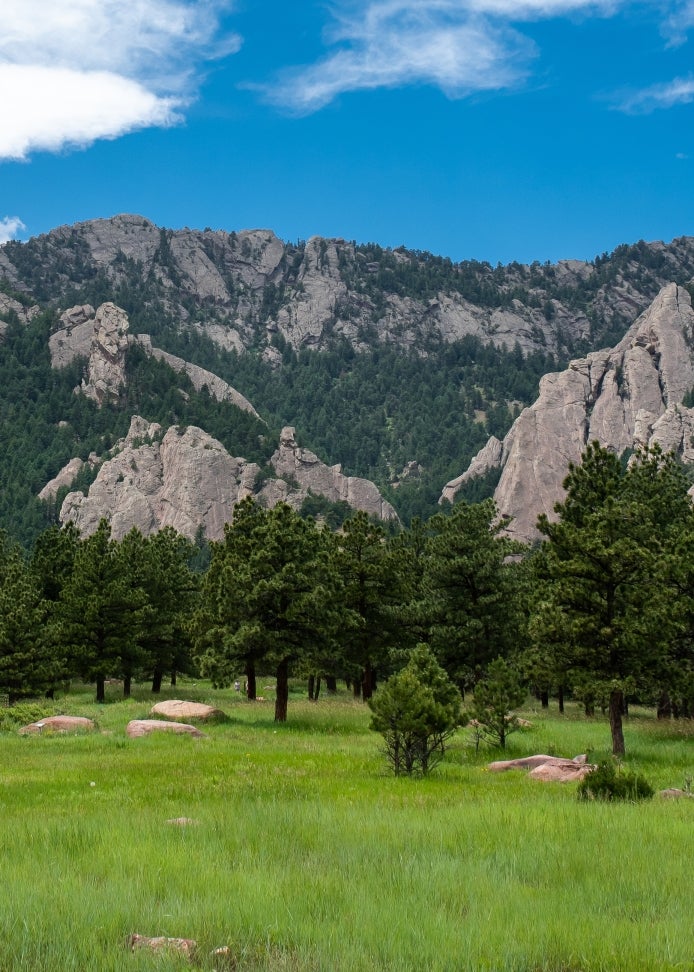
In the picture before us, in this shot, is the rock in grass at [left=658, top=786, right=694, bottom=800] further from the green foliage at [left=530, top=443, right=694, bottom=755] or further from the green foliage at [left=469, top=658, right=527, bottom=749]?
the green foliage at [left=469, top=658, right=527, bottom=749]

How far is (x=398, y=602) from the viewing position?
50.2 m

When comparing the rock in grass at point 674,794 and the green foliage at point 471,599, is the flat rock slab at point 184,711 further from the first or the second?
the rock in grass at point 674,794

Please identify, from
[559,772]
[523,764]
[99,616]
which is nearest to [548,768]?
[559,772]

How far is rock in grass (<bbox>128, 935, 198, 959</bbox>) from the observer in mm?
6992

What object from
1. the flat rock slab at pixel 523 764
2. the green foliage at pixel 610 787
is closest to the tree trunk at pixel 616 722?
the flat rock slab at pixel 523 764

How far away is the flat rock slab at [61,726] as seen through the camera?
3112cm

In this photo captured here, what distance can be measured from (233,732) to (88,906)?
24750 mm

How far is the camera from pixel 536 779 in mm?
20203

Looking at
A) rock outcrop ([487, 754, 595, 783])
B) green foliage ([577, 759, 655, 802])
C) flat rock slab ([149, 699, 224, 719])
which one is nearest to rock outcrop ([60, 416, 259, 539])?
flat rock slab ([149, 699, 224, 719])

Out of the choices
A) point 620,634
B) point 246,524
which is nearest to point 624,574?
point 620,634

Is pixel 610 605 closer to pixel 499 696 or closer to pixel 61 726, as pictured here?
pixel 499 696

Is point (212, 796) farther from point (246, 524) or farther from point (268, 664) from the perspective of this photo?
point (246, 524)

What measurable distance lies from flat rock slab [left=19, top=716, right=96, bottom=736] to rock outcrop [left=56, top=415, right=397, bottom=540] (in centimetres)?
13726

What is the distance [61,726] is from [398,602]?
2381 centimetres
